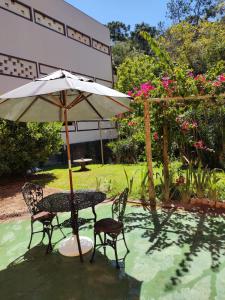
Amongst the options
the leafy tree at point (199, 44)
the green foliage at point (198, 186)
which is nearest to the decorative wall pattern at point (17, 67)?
the green foliage at point (198, 186)

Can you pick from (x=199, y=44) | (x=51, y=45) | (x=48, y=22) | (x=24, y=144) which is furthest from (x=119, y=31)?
(x=24, y=144)

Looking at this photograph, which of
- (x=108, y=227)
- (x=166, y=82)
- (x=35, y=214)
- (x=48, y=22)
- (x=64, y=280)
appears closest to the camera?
(x=64, y=280)

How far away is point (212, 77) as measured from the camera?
602 cm

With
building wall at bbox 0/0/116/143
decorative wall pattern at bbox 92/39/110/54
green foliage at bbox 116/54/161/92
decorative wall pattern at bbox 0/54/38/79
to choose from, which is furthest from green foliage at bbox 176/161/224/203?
decorative wall pattern at bbox 92/39/110/54

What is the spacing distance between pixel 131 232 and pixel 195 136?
18.6 ft

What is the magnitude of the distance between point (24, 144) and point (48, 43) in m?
6.20

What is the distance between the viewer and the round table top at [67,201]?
4.06 meters

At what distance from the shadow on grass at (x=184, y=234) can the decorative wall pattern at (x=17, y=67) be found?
8.77 metres

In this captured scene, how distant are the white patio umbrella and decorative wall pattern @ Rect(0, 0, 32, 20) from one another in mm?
8605

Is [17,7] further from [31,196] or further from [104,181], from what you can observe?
[31,196]

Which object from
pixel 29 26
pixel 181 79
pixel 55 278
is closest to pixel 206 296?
pixel 55 278

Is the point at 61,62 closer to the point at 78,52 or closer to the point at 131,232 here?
the point at 78,52

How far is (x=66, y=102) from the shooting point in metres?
4.68

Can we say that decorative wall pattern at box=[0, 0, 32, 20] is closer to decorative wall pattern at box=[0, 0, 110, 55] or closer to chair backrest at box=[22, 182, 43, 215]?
decorative wall pattern at box=[0, 0, 110, 55]
